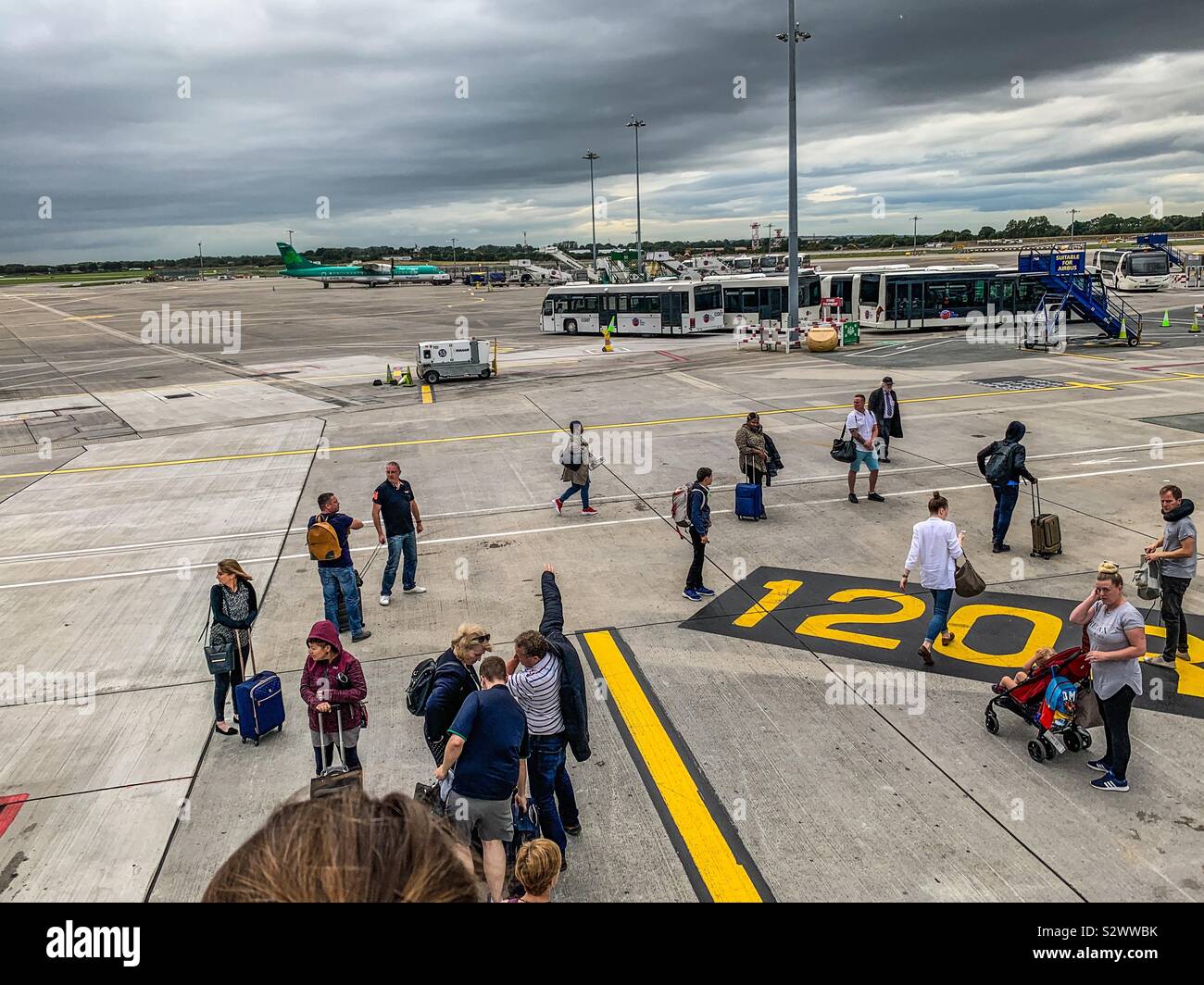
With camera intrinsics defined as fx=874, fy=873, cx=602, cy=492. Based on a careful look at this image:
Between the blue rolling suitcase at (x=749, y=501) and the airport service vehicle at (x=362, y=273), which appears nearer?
the blue rolling suitcase at (x=749, y=501)

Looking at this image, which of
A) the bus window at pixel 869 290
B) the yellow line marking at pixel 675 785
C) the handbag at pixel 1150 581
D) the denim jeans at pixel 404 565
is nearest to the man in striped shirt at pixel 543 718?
the yellow line marking at pixel 675 785

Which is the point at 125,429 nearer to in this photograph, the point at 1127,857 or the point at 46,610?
the point at 46,610

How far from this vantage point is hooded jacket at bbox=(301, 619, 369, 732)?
21.5 feet

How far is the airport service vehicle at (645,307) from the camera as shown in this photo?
41.4 m

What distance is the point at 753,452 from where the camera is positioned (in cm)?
1352

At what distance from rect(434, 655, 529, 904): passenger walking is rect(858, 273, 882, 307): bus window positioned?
37.6 m

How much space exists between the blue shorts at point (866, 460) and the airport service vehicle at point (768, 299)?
28.9 m

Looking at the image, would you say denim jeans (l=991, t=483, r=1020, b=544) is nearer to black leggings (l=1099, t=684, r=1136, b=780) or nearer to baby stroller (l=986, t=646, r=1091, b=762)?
baby stroller (l=986, t=646, r=1091, b=762)

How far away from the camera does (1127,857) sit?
228 inches

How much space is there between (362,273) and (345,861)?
405 feet

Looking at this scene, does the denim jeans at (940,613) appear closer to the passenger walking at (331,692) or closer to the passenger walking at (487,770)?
the passenger walking at (487,770)

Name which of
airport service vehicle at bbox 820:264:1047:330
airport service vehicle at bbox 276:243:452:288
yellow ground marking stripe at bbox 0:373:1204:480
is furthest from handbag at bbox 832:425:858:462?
airport service vehicle at bbox 276:243:452:288

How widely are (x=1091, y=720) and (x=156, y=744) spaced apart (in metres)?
7.88

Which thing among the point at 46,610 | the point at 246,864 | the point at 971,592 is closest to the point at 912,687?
the point at 971,592
